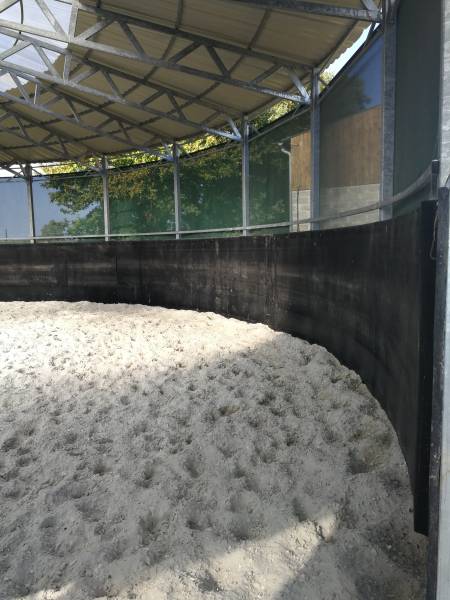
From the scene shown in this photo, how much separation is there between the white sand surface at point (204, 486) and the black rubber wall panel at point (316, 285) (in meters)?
0.27

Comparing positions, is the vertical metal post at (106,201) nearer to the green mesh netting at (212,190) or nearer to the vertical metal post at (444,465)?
the green mesh netting at (212,190)

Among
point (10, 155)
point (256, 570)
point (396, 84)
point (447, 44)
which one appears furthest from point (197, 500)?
point (10, 155)

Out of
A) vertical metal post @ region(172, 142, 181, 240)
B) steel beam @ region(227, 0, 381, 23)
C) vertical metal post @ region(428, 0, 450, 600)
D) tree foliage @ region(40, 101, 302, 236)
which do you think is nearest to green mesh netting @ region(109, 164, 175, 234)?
tree foliage @ region(40, 101, 302, 236)

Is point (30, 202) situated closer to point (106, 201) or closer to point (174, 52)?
point (106, 201)

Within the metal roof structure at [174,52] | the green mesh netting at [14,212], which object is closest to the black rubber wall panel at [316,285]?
the metal roof structure at [174,52]

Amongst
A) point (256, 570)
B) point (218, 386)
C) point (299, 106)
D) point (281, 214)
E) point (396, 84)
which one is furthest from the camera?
point (281, 214)

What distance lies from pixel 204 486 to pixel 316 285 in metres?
2.97

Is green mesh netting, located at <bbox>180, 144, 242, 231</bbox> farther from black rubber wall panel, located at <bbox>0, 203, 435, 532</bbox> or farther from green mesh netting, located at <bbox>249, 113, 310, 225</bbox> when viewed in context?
black rubber wall panel, located at <bbox>0, 203, 435, 532</bbox>

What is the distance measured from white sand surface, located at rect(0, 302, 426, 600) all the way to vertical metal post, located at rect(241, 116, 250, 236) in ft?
14.8

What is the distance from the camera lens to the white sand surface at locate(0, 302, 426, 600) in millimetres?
1963

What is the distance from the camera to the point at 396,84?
3.60 meters

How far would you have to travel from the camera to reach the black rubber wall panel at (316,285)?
2170 mm

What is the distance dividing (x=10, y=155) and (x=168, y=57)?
25.6 ft

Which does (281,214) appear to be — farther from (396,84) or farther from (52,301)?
(52,301)
